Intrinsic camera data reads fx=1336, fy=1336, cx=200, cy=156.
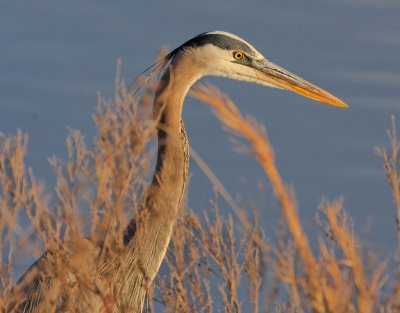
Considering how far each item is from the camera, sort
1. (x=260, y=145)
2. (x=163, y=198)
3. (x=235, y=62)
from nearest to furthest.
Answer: (x=260, y=145), (x=163, y=198), (x=235, y=62)

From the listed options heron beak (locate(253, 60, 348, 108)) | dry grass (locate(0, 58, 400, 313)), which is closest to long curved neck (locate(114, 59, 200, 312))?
heron beak (locate(253, 60, 348, 108))

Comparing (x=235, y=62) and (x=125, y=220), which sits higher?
(x=235, y=62)

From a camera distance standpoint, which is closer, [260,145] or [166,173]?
[260,145]

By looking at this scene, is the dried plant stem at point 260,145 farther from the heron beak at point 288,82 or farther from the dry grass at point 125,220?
the heron beak at point 288,82

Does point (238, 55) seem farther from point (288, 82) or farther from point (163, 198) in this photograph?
point (163, 198)

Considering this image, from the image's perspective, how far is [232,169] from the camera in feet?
20.0

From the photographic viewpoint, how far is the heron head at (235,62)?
4.02 m

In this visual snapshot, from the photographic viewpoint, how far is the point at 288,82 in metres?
4.29

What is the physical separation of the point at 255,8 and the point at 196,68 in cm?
375

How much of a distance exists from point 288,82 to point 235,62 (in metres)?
0.22

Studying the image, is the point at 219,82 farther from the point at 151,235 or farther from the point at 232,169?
the point at 151,235

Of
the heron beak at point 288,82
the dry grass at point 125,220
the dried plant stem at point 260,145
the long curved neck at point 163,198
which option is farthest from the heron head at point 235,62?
the dried plant stem at point 260,145

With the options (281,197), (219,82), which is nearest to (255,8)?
(219,82)

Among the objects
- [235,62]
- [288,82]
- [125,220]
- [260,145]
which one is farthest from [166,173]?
[260,145]
